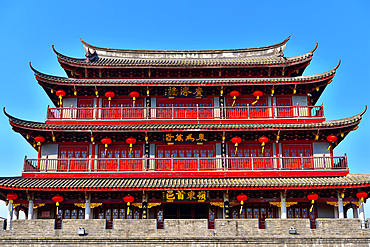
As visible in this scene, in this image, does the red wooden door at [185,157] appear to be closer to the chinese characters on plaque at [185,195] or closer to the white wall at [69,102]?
the chinese characters on plaque at [185,195]

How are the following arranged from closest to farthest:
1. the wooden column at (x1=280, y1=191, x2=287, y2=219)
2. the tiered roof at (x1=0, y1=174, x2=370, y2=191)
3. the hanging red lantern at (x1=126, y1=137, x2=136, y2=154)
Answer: the tiered roof at (x1=0, y1=174, x2=370, y2=191)
the wooden column at (x1=280, y1=191, x2=287, y2=219)
the hanging red lantern at (x1=126, y1=137, x2=136, y2=154)

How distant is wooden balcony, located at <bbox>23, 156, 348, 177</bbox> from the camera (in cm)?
2066

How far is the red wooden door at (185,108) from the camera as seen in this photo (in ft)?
74.2

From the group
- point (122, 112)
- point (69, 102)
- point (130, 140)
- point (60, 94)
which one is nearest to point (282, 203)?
point (130, 140)

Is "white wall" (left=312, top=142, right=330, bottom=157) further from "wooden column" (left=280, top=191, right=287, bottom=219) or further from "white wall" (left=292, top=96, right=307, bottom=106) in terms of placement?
"wooden column" (left=280, top=191, right=287, bottom=219)

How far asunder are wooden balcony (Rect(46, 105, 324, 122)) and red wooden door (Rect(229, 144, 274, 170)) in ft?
5.19

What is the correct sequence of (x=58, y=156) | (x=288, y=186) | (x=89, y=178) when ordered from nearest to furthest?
(x=288, y=186) → (x=89, y=178) → (x=58, y=156)

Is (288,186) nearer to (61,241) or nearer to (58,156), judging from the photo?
(61,241)

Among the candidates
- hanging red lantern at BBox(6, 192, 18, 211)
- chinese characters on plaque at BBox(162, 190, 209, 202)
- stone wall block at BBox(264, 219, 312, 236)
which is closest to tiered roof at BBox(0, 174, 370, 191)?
chinese characters on plaque at BBox(162, 190, 209, 202)

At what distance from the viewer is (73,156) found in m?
22.0

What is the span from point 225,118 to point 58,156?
9112 millimetres

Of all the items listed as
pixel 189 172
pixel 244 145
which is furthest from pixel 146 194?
pixel 244 145

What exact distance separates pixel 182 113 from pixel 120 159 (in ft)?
14.0

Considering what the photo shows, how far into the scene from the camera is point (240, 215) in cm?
2080
